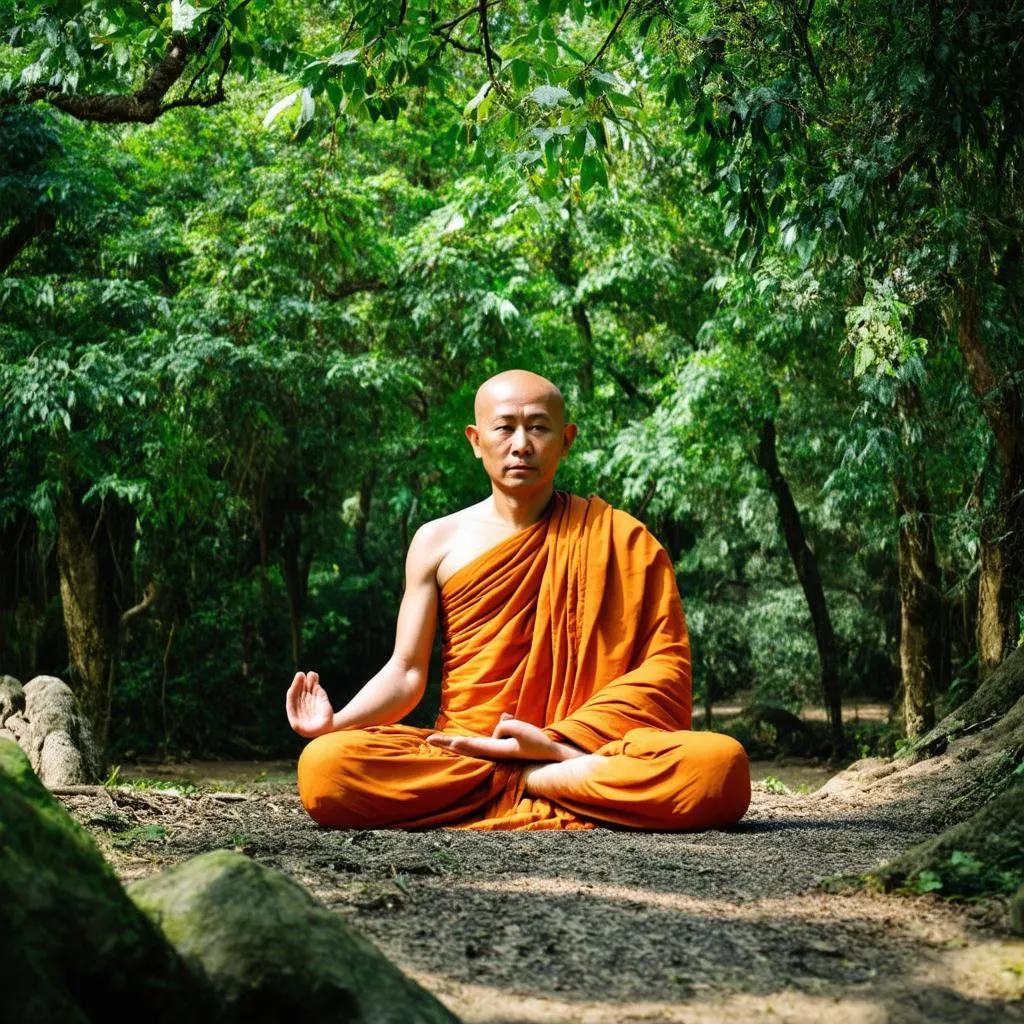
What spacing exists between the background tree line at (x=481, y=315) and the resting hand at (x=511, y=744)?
2.19m

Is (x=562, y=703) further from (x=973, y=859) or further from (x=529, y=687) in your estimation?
(x=973, y=859)

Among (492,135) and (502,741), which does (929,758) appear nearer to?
(502,741)

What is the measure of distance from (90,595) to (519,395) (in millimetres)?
8394

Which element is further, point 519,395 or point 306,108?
point 519,395

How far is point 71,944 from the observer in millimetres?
1780

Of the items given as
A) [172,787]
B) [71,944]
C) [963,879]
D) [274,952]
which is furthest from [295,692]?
[71,944]

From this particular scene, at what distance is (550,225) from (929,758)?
8.37m

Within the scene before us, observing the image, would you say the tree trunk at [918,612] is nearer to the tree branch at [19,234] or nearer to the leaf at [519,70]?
the leaf at [519,70]

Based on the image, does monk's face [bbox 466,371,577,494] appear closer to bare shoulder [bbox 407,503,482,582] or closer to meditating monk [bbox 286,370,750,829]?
meditating monk [bbox 286,370,750,829]

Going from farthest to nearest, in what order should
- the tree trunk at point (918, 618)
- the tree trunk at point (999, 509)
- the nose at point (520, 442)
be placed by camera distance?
the tree trunk at point (918, 618) → the tree trunk at point (999, 509) → the nose at point (520, 442)

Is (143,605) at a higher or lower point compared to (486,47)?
lower

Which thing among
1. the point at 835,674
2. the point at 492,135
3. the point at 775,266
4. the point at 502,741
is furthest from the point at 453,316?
the point at 502,741

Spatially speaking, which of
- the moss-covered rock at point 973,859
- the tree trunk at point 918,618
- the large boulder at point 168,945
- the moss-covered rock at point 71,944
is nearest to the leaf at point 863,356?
the moss-covered rock at point 973,859

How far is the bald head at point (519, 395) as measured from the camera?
210 inches
